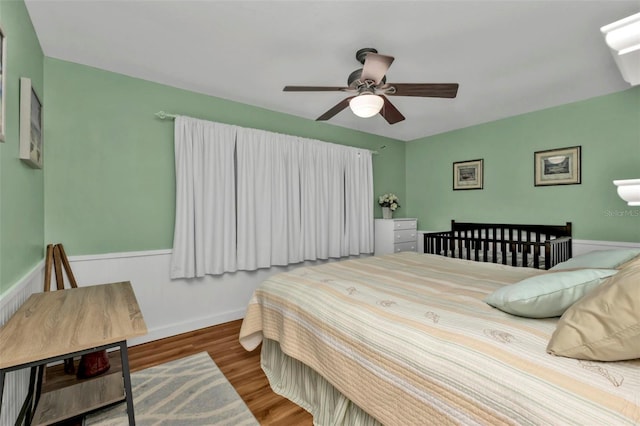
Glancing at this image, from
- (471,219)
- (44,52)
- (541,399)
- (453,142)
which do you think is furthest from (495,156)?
(44,52)

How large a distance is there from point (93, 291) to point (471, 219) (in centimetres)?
451

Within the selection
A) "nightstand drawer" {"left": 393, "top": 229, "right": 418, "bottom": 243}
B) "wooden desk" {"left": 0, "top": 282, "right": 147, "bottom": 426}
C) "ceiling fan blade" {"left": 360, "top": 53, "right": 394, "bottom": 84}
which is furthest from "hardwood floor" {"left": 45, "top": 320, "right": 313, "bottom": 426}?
"nightstand drawer" {"left": 393, "top": 229, "right": 418, "bottom": 243}

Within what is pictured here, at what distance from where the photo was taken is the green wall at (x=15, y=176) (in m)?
1.36

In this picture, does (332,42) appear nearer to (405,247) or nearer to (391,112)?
(391,112)

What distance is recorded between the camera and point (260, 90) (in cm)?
306

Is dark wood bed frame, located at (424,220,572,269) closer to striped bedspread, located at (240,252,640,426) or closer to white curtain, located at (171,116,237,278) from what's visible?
striped bedspread, located at (240,252,640,426)

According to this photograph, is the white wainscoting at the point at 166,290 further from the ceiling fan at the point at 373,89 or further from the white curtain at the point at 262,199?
the ceiling fan at the point at 373,89

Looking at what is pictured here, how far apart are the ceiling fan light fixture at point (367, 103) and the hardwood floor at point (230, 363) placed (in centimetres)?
205

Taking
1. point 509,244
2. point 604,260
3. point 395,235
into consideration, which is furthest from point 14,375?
point 509,244

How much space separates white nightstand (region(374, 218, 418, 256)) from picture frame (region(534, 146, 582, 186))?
176 centimetres

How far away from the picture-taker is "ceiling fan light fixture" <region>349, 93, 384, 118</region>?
6.64ft

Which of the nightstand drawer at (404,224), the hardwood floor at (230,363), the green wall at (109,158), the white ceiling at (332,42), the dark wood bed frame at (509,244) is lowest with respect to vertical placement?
the hardwood floor at (230,363)

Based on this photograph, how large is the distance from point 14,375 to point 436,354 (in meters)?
1.98

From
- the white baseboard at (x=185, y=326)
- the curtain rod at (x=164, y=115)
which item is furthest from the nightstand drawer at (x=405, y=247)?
the curtain rod at (x=164, y=115)
